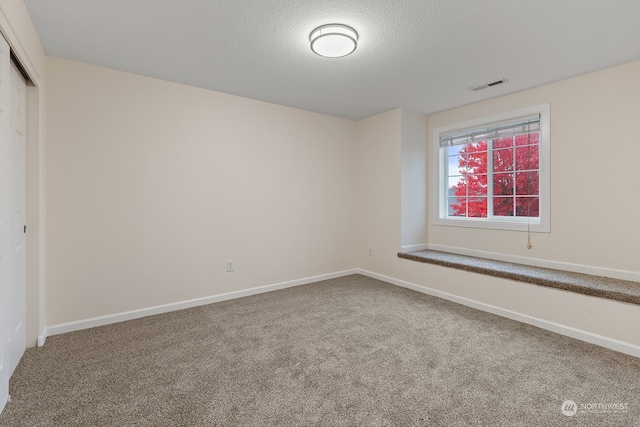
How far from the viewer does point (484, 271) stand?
3117 mm

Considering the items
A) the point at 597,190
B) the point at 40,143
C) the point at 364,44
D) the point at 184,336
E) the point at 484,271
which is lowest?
the point at 184,336

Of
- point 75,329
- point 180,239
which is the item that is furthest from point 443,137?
point 75,329

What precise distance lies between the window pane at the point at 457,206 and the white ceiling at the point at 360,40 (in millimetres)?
1458

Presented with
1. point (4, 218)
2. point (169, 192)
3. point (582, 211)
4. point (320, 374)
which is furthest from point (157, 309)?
point (582, 211)

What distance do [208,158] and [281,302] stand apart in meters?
1.78

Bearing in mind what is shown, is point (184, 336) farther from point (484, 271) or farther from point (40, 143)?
point (484, 271)

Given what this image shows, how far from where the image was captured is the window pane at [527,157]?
11.0ft

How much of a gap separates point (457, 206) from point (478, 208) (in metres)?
0.29

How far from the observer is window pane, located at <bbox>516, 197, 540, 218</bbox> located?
333cm

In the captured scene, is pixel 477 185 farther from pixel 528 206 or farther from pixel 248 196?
pixel 248 196

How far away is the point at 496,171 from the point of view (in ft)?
12.2

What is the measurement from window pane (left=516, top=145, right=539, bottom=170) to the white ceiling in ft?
2.18

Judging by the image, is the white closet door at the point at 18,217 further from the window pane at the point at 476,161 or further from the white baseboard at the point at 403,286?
the window pane at the point at 476,161

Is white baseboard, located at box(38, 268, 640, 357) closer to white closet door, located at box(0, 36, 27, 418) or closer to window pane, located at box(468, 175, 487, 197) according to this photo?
white closet door, located at box(0, 36, 27, 418)
